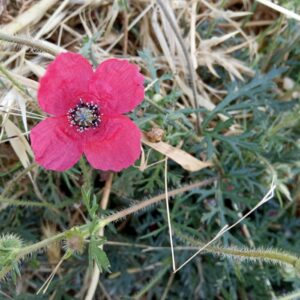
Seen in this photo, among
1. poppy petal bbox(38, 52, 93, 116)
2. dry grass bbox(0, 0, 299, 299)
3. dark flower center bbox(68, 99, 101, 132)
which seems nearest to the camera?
poppy petal bbox(38, 52, 93, 116)

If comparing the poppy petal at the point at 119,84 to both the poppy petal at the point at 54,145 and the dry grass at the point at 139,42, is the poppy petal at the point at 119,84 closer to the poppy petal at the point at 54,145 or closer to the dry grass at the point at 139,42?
the poppy petal at the point at 54,145

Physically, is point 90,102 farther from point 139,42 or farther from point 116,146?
point 139,42

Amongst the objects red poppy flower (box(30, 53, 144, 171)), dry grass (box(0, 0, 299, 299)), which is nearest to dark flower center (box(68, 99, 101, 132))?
red poppy flower (box(30, 53, 144, 171))

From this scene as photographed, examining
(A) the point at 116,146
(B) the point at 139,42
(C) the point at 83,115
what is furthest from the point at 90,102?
(B) the point at 139,42

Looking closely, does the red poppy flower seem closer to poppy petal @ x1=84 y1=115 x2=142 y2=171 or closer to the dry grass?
poppy petal @ x1=84 y1=115 x2=142 y2=171

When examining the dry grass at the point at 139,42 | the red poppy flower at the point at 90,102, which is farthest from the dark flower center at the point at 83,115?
the dry grass at the point at 139,42

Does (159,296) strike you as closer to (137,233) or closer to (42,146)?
(137,233)

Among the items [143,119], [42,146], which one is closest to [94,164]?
[42,146]
